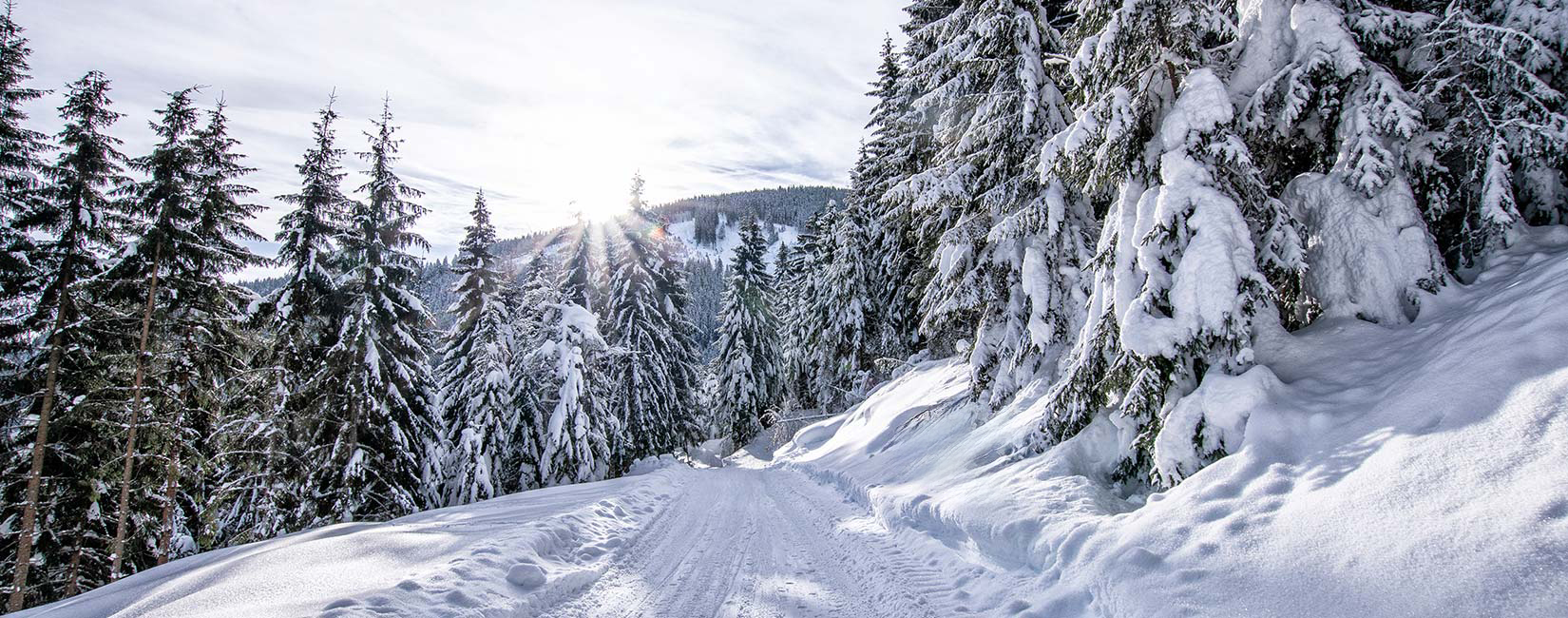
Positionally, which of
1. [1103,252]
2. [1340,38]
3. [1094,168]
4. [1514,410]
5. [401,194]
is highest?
[401,194]

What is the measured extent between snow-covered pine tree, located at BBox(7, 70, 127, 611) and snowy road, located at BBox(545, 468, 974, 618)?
13183mm

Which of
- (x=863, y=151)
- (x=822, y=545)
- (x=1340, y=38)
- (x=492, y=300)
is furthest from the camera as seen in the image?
(x=863, y=151)

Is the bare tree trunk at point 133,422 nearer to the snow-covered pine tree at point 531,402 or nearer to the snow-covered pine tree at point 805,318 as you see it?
the snow-covered pine tree at point 531,402

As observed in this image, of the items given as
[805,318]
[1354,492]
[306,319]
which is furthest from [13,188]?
[805,318]

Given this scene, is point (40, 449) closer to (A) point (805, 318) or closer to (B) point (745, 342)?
(A) point (805, 318)

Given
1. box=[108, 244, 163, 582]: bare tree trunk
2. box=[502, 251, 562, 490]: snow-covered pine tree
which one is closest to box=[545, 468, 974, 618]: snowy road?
box=[108, 244, 163, 582]: bare tree trunk

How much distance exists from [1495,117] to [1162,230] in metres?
3.41

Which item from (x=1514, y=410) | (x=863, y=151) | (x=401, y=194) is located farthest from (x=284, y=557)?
(x=863, y=151)

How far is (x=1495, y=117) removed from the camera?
6125 mm

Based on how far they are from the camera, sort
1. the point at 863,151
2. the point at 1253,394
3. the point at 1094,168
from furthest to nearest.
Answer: the point at 863,151 → the point at 1094,168 → the point at 1253,394

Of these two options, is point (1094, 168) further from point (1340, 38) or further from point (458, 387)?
point (458, 387)

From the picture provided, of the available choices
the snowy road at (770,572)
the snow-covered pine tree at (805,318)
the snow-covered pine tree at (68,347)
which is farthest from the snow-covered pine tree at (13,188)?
the snow-covered pine tree at (805,318)

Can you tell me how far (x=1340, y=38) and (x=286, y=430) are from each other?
66.9 ft

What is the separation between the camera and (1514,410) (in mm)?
3959
